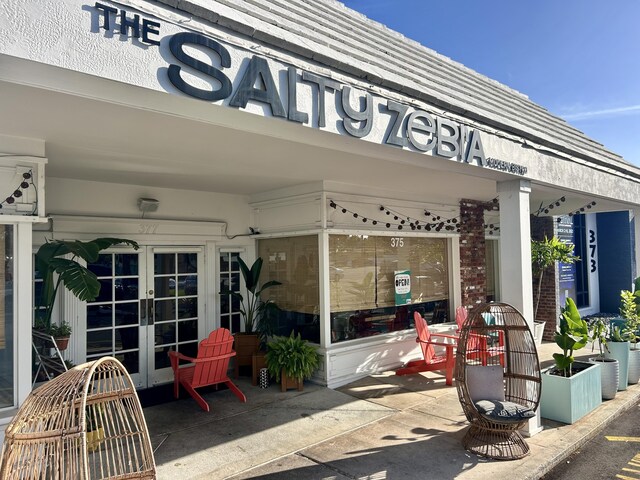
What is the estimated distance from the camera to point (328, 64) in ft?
11.4

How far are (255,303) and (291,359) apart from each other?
71.3 inches

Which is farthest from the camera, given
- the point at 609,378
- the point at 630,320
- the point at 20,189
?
the point at 630,320

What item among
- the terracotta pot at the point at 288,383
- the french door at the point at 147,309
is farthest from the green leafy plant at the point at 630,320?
the french door at the point at 147,309

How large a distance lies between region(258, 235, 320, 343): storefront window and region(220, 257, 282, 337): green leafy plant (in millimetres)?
198

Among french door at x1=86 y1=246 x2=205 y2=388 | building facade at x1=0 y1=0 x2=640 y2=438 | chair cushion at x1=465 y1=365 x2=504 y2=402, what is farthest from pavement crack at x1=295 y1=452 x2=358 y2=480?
french door at x1=86 y1=246 x2=205 y2=388

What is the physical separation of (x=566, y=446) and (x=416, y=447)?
1.57 meters

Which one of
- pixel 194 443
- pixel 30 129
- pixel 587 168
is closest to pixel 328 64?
pixel 30 129

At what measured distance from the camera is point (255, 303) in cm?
794

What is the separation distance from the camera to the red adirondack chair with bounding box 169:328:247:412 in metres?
5.76

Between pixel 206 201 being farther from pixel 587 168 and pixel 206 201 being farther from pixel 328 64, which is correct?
pixel 587 168

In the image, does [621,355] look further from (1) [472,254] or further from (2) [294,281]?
(2) [294,281]

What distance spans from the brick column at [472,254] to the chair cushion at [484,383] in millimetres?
4536

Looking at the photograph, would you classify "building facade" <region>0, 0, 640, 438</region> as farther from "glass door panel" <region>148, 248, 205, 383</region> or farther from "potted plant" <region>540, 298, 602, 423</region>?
"potted plant" <region>540, 298, 602, 423</region>

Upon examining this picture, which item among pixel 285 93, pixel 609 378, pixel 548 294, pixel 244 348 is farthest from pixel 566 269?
pixel 285 93
